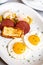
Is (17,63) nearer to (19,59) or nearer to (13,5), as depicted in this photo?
(19,59)

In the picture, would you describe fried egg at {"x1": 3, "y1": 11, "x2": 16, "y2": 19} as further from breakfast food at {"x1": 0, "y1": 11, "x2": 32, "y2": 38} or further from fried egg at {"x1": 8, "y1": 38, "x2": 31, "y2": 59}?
fried egg at {"x1": 8, "y1": 38, "x2": 31, "y2": 59}

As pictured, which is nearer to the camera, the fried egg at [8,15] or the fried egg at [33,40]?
the fried egg at [33,40]

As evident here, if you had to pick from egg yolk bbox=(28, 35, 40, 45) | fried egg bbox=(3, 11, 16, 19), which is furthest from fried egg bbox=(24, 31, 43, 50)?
fried egg bbox=(3, 11, 16, 19)

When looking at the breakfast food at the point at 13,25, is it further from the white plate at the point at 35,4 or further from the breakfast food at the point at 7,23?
the white plate at the point at 35,4

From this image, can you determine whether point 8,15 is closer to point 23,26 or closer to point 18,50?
point 23,26

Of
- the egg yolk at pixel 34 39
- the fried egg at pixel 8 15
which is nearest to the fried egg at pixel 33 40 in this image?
the egg yolk at pixel 34 39

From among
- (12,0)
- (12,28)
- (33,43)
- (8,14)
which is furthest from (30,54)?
(12,0)
